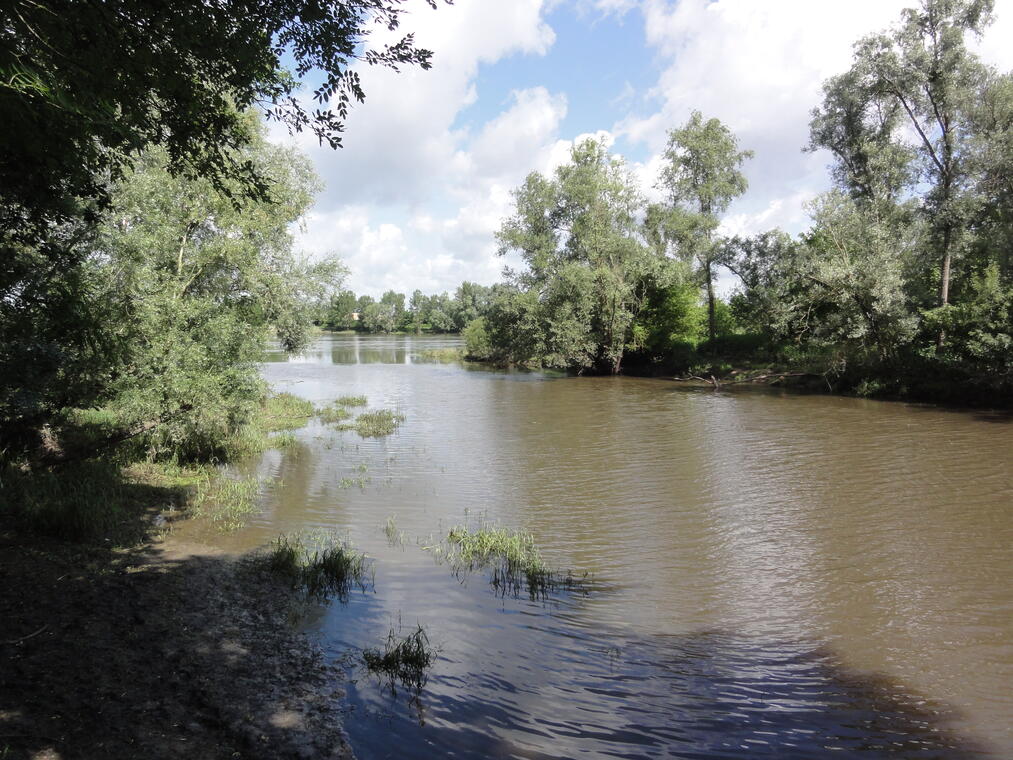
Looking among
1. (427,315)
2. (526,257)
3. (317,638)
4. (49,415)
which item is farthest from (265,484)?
(427,315)

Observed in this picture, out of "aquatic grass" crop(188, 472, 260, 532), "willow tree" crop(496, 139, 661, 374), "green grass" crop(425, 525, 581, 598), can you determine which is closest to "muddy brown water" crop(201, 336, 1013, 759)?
"green grass" crop(425, 525, 581, 598)

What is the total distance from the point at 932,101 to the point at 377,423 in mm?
26450

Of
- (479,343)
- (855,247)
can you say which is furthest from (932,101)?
(479,343)

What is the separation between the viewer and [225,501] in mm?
11781

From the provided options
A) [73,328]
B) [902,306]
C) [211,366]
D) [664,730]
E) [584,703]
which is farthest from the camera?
[902,306]

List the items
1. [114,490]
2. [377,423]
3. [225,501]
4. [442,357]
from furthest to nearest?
[442,357], [377,423], [225,501], [114,490]

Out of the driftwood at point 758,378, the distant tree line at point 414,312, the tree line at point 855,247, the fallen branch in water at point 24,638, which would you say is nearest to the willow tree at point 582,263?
the tree line at point 855,247

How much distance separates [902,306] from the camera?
2506 centimetres

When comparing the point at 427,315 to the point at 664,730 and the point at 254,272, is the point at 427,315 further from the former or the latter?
the point at 664,730

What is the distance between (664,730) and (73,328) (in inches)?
387

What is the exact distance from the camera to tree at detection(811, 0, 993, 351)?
79.3ft

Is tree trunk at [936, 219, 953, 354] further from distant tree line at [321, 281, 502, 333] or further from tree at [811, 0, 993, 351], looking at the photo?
distant tree line at [321, 281, 502, 333]

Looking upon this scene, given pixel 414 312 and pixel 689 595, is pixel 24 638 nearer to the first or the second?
pixel 689 595

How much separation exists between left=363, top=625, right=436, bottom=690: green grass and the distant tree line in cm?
11703
